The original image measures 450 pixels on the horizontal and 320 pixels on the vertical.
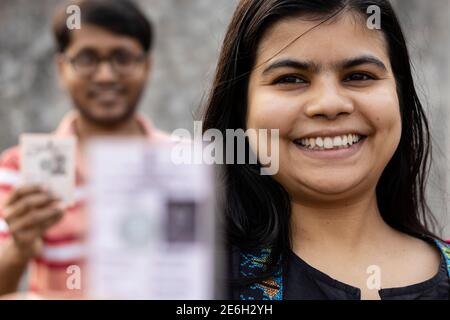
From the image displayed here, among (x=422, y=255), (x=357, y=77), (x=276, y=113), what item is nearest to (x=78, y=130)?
(x=276, y=113)

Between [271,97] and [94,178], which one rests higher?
[271,97]

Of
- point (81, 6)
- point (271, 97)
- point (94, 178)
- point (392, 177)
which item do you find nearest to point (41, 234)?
point (94, 178)

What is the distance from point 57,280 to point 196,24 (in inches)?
54.9

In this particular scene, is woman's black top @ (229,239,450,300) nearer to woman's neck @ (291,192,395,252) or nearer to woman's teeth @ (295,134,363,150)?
woman's neck @ (291,192,395,252)

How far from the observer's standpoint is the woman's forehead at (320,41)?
943mm

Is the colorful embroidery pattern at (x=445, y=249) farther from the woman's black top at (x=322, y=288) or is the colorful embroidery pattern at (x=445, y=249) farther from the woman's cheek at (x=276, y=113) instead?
the woman's cheek at (x=276, y=113)

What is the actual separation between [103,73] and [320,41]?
1.36 ft

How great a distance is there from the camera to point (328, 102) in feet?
3.01

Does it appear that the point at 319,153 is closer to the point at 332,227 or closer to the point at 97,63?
the point at 332,227

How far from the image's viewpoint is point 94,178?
2.36ft

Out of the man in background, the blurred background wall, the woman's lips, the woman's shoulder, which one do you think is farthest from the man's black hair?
the blurred background wall

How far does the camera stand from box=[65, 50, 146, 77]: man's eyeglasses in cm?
113

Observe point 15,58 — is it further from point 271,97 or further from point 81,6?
point 271,97

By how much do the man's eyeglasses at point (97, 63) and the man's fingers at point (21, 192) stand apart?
25 cm
